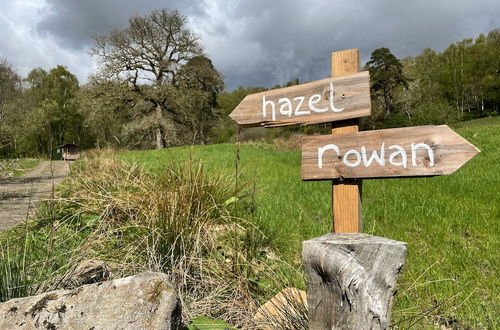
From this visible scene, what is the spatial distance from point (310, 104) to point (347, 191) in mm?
555

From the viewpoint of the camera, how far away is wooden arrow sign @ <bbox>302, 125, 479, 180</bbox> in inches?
63.7

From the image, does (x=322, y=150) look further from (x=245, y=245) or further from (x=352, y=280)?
(x=245, y=245)

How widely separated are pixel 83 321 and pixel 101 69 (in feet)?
93.8

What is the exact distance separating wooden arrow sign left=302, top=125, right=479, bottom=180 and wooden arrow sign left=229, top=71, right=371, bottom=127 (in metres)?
0.14

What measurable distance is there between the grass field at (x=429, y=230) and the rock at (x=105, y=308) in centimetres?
108

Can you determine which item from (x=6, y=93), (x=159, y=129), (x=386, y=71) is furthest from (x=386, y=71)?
(x=6, y=93)

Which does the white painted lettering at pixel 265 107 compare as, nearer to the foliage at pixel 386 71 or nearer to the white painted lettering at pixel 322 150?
the white painted lettering at pixel 322 150

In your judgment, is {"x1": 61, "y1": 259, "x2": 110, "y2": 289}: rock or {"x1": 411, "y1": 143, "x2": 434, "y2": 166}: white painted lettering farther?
{"x1": 61, "y1": 259, "x2": 110, "y2": 289}: rock

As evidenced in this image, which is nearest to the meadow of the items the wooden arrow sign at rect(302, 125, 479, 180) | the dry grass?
the dry grass

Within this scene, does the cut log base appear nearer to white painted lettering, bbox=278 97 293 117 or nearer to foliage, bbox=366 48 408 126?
white painted lettering, bbox=278 97 293 117

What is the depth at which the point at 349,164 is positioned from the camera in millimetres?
1848

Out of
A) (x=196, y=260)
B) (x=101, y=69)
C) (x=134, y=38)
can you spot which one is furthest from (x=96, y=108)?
(x=196, y=260)

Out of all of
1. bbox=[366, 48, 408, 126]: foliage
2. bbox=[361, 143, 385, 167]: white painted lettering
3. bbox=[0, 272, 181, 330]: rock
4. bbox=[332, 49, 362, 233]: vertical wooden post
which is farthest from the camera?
bbox=[366, 48, 408, 126]: foliage

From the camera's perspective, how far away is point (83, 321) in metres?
1.22
